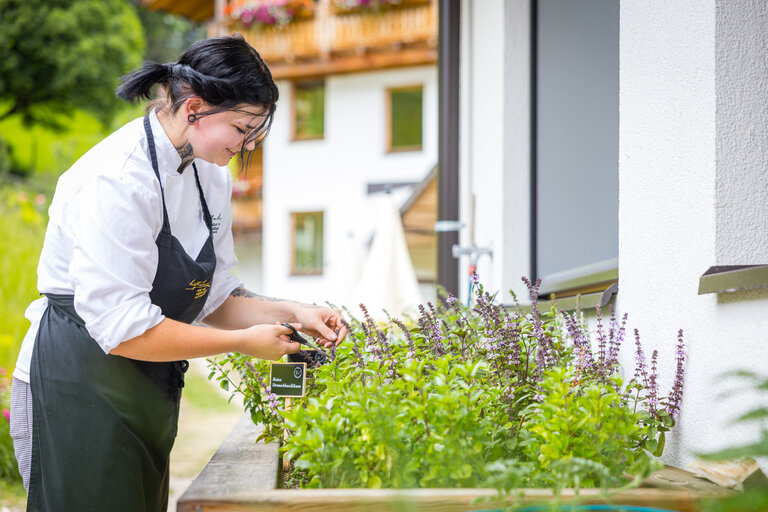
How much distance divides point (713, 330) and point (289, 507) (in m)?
0.85

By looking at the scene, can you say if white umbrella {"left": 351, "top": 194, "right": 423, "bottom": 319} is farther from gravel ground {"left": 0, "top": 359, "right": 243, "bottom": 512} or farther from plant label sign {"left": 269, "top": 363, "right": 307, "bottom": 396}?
plant label sign {"left": 269, "top": 363, "right": 307, "bottom": 396}

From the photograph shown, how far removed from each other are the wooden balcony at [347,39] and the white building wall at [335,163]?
0.36 m

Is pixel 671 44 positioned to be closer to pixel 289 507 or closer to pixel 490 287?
pixel 289 507

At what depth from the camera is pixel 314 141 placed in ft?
48.9

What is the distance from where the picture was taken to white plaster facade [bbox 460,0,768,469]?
1438 millimetres

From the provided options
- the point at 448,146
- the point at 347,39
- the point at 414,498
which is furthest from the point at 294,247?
the point at 414,498

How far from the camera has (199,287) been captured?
191cm

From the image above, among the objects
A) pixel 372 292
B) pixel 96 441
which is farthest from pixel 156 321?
pixel 372 292

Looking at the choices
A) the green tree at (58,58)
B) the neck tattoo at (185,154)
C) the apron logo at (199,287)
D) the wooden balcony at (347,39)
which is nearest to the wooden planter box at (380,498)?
the apron logo at (199,287)

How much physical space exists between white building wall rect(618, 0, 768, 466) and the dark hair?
896 millimetres

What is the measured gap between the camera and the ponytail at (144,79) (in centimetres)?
183

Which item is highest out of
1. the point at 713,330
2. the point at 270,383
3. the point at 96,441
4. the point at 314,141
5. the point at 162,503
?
the point at 314,141

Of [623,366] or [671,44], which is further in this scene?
[623,366]

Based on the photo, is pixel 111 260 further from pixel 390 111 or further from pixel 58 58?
pixel 58 58
